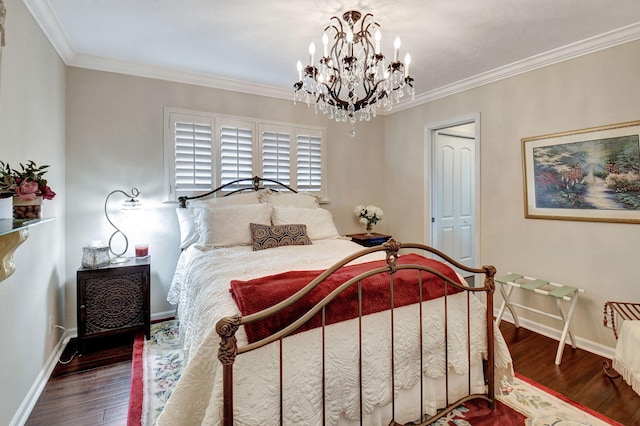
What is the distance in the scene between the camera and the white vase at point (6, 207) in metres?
1.31

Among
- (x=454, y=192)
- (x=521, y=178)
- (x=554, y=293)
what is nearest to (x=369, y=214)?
(x=454, y=192)

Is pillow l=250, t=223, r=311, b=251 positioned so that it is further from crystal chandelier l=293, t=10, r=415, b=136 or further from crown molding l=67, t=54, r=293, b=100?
crown molding l=67, t=54, r=293, b=100

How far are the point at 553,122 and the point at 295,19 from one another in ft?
8.20

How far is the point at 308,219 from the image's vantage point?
3.29 meters

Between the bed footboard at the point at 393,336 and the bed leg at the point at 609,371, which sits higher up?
the bed footboard at the point at 393,336

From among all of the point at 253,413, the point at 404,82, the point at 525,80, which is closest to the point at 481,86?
the point at 525,80

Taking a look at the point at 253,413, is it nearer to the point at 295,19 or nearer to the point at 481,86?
the point at 295,19

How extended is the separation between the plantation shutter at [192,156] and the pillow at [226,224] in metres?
0.47

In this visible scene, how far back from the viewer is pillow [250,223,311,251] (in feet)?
9.29

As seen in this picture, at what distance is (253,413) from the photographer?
4.06 feet

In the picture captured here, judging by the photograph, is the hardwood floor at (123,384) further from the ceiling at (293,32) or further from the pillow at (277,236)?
the ceiling at (293,32)

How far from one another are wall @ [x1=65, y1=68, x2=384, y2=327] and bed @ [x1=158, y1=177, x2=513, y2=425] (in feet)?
3.93

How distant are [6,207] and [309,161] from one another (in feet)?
10.2

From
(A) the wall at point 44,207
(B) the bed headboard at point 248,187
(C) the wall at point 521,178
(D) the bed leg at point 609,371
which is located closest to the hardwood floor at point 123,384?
(D) the bed leg at point 609,371
